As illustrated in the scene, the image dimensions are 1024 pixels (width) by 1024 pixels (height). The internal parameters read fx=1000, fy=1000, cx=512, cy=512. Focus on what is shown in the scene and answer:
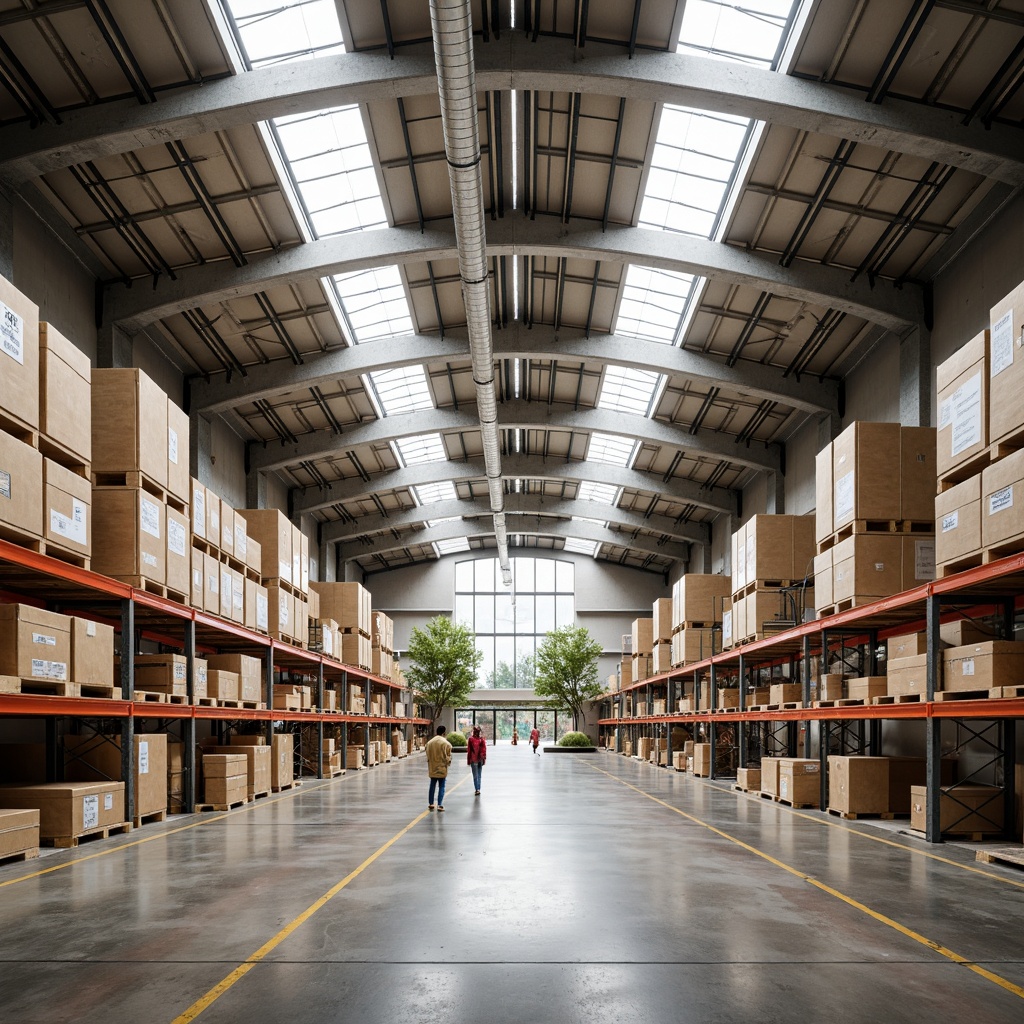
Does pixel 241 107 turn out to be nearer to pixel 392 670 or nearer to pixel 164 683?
pixel 164 683

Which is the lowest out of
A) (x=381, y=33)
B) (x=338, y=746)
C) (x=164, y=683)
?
(x=338, y=746)

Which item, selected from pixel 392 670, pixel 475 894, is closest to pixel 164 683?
pixel 475 894

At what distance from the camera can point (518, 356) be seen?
915 inches

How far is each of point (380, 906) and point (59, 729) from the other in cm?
1142

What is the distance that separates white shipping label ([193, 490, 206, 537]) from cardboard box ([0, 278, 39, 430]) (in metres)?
5.34

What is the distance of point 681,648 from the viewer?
26.5m

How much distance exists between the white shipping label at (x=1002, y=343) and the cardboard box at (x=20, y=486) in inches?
357

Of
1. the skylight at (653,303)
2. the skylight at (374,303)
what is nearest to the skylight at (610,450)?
the skylight at (653,303)

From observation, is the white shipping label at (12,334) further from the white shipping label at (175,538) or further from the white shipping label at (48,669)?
the white shipping label at (175,538)

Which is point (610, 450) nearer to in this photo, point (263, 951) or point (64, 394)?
point (64, 394)

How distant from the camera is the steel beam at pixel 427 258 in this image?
703 inches

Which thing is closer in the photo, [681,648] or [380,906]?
[380,906]

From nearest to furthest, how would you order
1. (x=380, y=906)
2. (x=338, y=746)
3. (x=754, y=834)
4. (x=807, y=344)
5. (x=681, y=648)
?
(x=380, y=906), (x=754, y=834), (x=807, y=344), (x=681, y=648), (x=338, y=746)

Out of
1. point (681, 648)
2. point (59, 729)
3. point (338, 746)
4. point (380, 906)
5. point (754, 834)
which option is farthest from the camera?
point (338, 746)
